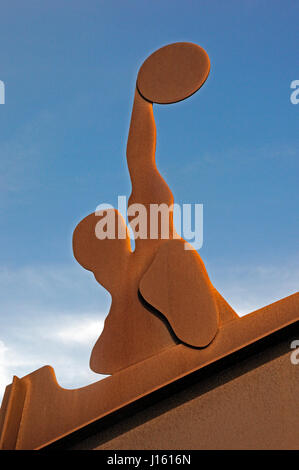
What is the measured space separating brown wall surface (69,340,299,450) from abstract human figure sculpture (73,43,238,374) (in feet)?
1.41

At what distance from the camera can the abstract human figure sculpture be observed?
15.1ft

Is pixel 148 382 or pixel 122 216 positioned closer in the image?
pixel 148 382

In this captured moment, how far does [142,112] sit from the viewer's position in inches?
233

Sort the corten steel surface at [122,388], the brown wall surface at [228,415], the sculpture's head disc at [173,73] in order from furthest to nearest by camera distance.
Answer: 1. the sculpture's head disc at [173,73]
2. the corten steel surface at [122,388]
3. the brown wall surface at [228,415]

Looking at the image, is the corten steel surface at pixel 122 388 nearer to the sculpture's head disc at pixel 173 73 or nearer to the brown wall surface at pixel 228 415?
the brown wall surface at pixel 228 415

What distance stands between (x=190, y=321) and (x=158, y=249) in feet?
2.80

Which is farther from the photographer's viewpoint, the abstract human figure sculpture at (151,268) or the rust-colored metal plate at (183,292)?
the abstract human figure sculpture at (151,268)

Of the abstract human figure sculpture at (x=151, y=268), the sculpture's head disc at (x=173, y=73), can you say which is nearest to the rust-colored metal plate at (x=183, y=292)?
the abstract human figure sculpture at (x=151, y=268)

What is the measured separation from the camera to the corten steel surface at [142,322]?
4.27m

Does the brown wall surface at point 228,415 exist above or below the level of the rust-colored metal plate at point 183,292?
below

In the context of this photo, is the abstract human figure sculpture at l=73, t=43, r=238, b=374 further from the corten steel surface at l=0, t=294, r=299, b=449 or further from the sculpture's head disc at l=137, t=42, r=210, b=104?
the corten steel surface at l=0, t=294, r=299, b=449

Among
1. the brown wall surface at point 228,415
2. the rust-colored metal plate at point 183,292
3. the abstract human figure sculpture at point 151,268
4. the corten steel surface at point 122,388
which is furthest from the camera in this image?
the abstract human figure sculpture at point 151,268
